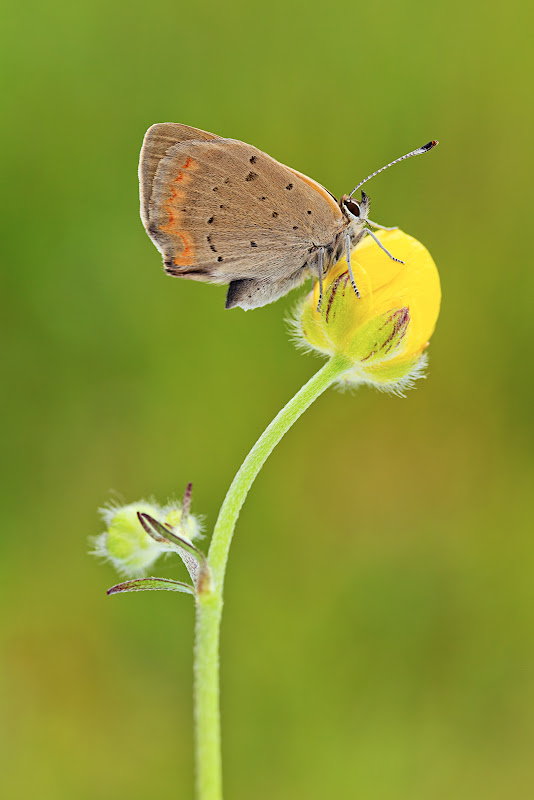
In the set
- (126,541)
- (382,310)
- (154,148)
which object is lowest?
(126,541)

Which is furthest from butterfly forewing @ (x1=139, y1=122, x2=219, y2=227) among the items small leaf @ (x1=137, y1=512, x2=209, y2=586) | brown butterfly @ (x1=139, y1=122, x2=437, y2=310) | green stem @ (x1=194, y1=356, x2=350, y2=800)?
small leaf @ (x1=137, y1=512, x2=209, y2=586)

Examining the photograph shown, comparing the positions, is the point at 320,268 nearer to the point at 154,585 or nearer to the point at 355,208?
the point at 355,208

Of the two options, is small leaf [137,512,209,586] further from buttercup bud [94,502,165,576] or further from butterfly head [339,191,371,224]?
butterfly head [339,191,371,224]

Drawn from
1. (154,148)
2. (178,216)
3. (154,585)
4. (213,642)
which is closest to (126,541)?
(154,585)

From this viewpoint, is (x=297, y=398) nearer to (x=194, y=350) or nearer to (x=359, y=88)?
(x=194, y=350)

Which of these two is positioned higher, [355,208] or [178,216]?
[355,208]

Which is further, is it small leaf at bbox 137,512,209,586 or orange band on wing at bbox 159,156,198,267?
orange band on wing at bbox 159,156,198,267
